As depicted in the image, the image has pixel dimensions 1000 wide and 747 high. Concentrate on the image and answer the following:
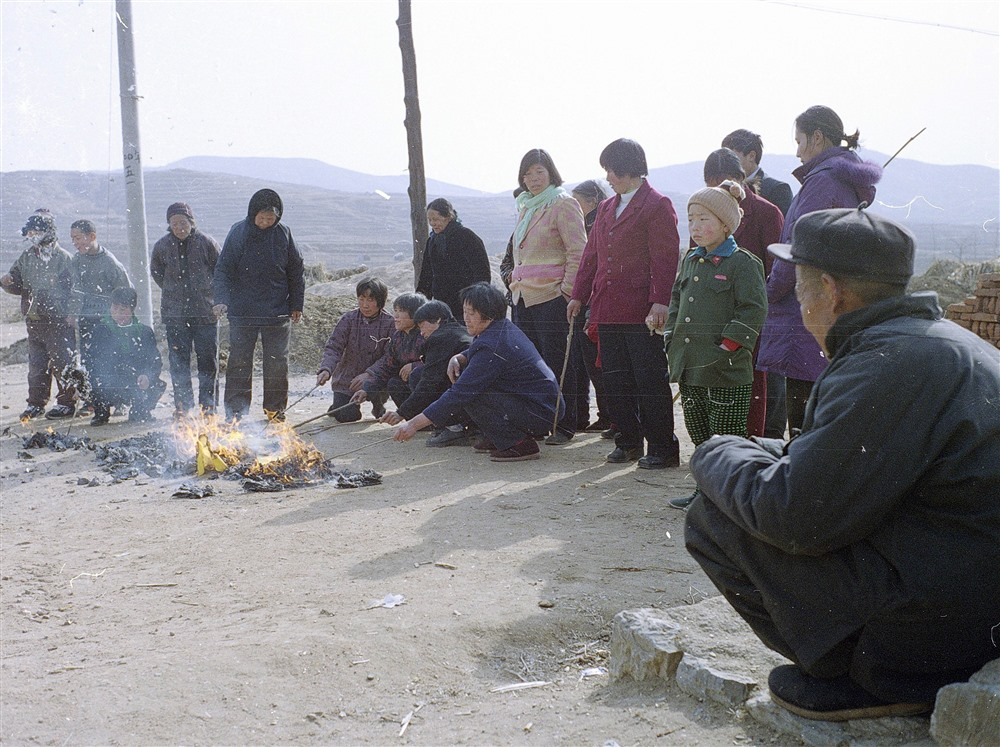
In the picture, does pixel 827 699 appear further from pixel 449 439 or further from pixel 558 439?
pixel 449 439

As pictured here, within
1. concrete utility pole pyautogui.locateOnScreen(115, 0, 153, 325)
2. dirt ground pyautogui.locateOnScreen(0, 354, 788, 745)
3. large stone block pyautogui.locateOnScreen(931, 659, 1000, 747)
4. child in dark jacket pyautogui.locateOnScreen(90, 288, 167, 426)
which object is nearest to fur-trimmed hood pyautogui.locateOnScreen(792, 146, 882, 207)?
dirt ground pyautogui.locateOnScreen(0, 354, 788, 745)

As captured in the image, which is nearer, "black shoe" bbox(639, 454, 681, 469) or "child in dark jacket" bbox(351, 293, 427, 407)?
"black shoe" bbox(639, 454, 681, 469)

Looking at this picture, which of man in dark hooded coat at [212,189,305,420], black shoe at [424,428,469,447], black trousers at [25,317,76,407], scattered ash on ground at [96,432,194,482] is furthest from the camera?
black trousers at [25,317,76,407]

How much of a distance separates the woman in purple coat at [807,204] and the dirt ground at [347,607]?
1.02 meters

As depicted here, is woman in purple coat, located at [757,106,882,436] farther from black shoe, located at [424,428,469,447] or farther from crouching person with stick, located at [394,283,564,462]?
black shoe, located at [424,428,469,447]

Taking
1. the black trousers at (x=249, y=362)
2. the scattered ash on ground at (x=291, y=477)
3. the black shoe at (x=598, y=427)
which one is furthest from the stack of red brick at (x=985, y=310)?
the black trousers at (x=249, y=362)

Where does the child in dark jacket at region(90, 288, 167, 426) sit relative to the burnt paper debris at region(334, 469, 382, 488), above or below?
above

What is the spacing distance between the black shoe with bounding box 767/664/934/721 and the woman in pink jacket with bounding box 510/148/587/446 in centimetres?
474

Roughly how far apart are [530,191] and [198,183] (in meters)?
5.46

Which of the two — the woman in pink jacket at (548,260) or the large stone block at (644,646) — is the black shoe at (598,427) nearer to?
the woman in pink jacket at (548,260)

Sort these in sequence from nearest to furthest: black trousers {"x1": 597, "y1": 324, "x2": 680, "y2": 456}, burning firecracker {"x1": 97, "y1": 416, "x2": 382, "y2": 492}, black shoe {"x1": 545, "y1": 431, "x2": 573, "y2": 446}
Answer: black trousers {"x1": 597, "y1": 324, "x2": 680, "y2": 456}, burning firecracker {"x1": 97, "y1": 416, "x2": 382, "y2": 492}, black shoe {"x1": 545, "y1": 431, "x2": 573, "y2": 446}

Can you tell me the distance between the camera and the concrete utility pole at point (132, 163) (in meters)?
10.4

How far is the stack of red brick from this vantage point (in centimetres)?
736

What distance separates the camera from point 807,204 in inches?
196
